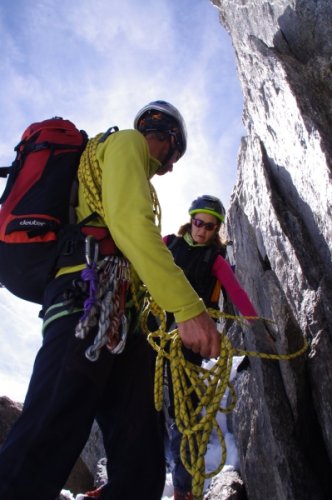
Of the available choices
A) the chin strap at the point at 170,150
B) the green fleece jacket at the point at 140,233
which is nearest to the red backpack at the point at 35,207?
the green fleece jacket at the point at 140,233

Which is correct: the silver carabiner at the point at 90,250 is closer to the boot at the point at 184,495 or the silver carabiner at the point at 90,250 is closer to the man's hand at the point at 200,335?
the man's hand at the point at 200,335

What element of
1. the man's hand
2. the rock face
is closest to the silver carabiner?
the man's hand

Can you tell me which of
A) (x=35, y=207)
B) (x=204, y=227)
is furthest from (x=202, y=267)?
(x=35, y=207)

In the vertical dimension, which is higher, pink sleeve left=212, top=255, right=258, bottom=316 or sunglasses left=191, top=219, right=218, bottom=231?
sunglasses left=191, top=219, right=218, bottom=231

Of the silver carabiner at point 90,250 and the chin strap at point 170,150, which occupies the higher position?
the chin strap at point 170,150

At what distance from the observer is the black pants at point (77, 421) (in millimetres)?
2014

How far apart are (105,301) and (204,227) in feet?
12.3

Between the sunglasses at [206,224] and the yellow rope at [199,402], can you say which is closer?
the yellow rope at [199,402]

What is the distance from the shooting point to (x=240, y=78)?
889 cm

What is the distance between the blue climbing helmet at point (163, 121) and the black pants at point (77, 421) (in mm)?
1535

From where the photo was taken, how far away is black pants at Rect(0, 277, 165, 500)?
79.3 inches

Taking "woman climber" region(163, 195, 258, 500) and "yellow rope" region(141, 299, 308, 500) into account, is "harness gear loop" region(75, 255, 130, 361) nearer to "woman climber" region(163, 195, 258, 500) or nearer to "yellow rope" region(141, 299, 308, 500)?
"yellow rope" region(141, 299, 308, 500)

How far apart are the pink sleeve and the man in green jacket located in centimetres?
228

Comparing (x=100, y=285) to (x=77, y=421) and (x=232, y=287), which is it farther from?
(x=232, y=287)
